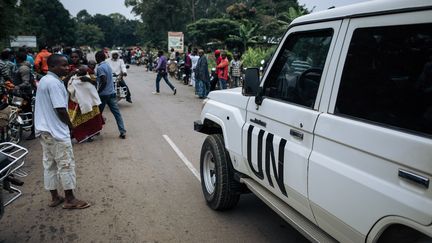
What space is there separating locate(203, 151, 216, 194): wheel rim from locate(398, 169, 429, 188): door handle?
2969 mm

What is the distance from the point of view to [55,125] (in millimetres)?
4258

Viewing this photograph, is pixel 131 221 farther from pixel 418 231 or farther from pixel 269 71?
pixel 418 231

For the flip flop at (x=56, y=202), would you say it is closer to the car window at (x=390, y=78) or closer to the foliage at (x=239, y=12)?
the car window at (x=390, y=78)

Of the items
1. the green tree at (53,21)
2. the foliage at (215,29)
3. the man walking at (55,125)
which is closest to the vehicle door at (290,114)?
the man walking at (55,125)

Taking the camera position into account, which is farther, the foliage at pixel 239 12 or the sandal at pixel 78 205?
the foliage at pixel 239 12

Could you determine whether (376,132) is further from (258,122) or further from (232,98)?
(232,98)

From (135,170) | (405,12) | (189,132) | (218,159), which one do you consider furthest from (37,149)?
(405,12)

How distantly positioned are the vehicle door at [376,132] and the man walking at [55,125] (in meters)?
3.06

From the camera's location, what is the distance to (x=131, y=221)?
419 centimetres

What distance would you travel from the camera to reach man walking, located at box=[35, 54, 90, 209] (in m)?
4.19

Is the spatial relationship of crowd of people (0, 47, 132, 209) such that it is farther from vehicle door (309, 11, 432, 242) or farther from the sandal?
vehicle door (309, 11, 432, 242)

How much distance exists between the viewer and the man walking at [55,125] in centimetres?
419

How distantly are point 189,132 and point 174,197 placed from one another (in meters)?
3.81

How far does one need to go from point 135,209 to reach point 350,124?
3108 mm
